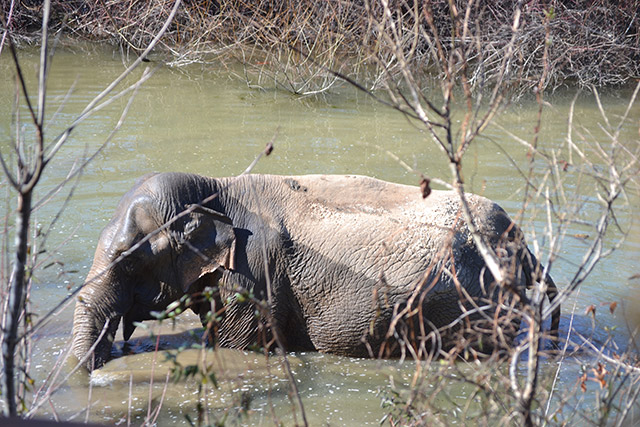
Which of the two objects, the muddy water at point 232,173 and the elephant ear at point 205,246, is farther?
the elephant ear at point 205,246

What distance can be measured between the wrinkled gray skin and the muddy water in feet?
0.99

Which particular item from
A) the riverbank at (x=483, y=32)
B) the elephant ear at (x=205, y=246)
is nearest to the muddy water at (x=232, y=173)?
the elephant ear at (x=205, y=246)

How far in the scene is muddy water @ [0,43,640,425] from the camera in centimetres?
562

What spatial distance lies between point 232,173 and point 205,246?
4.19 metres

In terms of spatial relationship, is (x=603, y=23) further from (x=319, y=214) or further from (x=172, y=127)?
(x=319, y=214)

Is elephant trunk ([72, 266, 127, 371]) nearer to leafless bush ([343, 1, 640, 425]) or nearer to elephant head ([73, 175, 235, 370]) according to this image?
elephant head ([73, 175, 235, 370])

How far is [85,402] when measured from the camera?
5566 millimetres

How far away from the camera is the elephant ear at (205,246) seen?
6.05 m

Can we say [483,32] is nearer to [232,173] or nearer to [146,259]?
[232,173]

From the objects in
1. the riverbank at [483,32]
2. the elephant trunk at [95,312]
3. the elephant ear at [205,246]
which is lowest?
the elephant trunk at [95,312]

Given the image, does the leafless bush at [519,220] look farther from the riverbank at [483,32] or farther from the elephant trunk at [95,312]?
the elephant trunk at [95,312]

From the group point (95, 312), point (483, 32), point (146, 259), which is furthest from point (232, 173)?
point (483, 32)

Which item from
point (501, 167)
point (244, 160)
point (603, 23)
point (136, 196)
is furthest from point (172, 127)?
point (603, 23)

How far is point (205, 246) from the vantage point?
6.09 metres
